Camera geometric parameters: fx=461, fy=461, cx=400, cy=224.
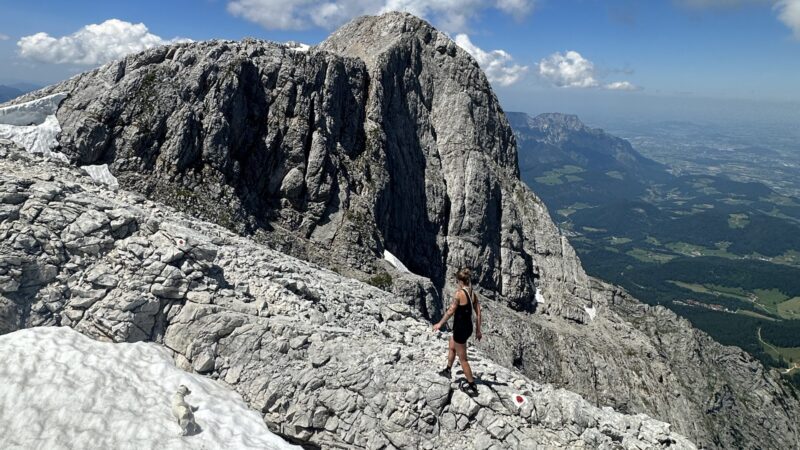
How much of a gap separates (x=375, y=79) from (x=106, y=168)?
33494 mm

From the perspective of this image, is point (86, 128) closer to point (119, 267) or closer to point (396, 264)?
point (119, 267)

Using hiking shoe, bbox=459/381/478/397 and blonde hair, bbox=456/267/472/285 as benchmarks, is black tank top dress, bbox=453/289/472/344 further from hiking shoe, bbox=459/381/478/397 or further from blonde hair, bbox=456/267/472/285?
hiking shoe, bbox=459/381/478/397

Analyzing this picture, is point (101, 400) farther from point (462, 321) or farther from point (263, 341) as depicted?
point (462, 321)

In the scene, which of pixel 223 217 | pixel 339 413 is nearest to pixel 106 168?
pixel 223 217

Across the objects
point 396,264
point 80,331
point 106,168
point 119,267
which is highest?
point 106,168

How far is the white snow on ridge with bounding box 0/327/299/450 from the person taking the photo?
13132mm

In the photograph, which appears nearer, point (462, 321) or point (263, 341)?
point (462, 321)

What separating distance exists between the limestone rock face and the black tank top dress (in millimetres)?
1967

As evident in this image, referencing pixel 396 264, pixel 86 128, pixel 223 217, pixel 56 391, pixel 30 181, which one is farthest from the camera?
pixel 396 264

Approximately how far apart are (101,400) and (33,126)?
30979mm

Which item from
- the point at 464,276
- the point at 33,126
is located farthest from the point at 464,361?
the point at 33,126

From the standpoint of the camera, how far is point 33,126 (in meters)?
35.1

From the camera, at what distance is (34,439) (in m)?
12.8

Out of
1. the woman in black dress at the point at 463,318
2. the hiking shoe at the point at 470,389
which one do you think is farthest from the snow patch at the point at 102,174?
the hiking shoe at the point at 470,389
